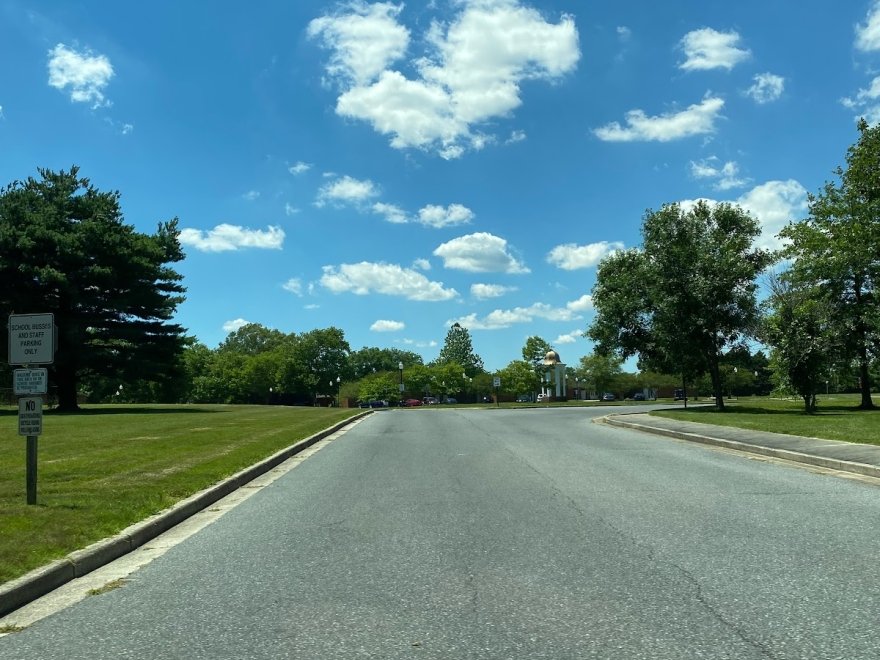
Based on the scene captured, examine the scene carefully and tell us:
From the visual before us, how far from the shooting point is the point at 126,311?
4844 cm

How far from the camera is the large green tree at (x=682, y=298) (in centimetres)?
3534

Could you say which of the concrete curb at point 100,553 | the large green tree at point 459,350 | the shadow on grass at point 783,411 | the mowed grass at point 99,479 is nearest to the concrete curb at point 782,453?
the concrete curb at point 100,553

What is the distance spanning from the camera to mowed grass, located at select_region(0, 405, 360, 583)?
23.5ft

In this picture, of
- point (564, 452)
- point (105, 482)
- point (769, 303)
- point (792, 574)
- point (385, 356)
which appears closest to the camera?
point (792, 574)

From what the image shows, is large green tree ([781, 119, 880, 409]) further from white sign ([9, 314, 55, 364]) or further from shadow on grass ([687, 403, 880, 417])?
white sign ([9, 314, 55, 364])

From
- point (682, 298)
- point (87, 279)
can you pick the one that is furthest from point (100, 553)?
point (87, 279)

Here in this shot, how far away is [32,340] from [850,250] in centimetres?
3185

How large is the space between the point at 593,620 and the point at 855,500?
6.36 metres

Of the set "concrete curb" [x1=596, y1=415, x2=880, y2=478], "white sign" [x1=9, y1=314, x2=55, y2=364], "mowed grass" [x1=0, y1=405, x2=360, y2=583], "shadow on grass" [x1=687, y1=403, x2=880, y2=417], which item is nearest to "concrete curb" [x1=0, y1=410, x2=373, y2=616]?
"mowed grass" [x1=0, y1=405, x2=360, y2=583]

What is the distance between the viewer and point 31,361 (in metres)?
8.90

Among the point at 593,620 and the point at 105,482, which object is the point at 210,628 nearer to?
the point at 593,620

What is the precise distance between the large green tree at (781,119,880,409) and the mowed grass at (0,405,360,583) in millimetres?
24688

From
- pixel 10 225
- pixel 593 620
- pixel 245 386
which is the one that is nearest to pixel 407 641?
pixel 593 620

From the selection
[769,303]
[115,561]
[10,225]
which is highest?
[10,225]
